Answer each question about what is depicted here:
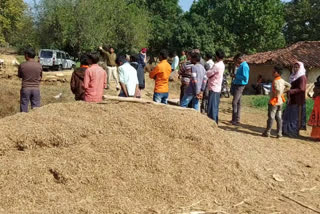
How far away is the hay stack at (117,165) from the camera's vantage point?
367 cm

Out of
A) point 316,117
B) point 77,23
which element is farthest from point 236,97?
point 77,23

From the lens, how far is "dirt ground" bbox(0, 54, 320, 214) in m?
3.69

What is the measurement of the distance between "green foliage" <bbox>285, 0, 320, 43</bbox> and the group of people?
33.2m

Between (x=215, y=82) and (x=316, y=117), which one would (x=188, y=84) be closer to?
(x=215, y=82)

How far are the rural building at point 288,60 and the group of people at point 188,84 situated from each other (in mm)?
12957

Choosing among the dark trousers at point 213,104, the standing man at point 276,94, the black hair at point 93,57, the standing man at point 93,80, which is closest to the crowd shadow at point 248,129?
the standing man at point 276,94

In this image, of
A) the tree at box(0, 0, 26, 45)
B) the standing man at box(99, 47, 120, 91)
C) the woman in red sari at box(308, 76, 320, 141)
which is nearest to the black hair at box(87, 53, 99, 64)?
the woman in red sari at box(308, 76, 320, 141)

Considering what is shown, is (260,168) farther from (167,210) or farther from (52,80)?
(52,80)

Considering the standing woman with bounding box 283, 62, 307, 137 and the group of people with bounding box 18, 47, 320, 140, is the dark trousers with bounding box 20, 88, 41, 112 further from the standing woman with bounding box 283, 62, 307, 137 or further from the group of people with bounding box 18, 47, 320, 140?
the standing woman with bounding box 283, 62, 307, 137

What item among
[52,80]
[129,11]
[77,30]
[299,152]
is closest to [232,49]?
[129,11]

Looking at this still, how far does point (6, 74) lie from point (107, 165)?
40.9ft

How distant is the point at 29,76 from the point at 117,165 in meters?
3.10

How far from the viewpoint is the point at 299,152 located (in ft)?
21.2

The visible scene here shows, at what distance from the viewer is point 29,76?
6.36 meters
